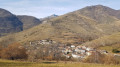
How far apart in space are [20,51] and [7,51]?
5.46m

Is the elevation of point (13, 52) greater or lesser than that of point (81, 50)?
greater

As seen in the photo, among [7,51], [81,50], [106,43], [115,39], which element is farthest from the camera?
[115,39]

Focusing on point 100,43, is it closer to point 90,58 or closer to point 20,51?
point 90,58

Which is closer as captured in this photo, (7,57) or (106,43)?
(7,57)

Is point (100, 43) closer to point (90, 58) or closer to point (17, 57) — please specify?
point (90, 58)

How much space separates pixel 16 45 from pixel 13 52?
3896 mm

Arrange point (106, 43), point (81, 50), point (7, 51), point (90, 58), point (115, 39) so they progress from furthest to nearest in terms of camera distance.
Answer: point (115, 39) → point (106, 43) → point (81, 50) → point (90, 58) → point (7, 51)

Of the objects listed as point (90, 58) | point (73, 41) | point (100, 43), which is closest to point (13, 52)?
point (90, 58)

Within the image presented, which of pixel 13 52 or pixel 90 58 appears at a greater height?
pixel 13 52

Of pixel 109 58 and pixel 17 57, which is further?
pixel 109 58

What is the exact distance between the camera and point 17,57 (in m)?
66.2

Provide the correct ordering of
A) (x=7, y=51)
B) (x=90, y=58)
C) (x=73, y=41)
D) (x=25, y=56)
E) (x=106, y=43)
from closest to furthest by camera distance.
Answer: (x=7, y=51) → (x=25, y=56) → (x=90, y=58) → (x=106, y=43) → (x=73, y=41)

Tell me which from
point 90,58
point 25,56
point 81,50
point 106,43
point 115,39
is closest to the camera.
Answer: point 25,56

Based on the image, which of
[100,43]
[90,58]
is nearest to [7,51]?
[90,58]
